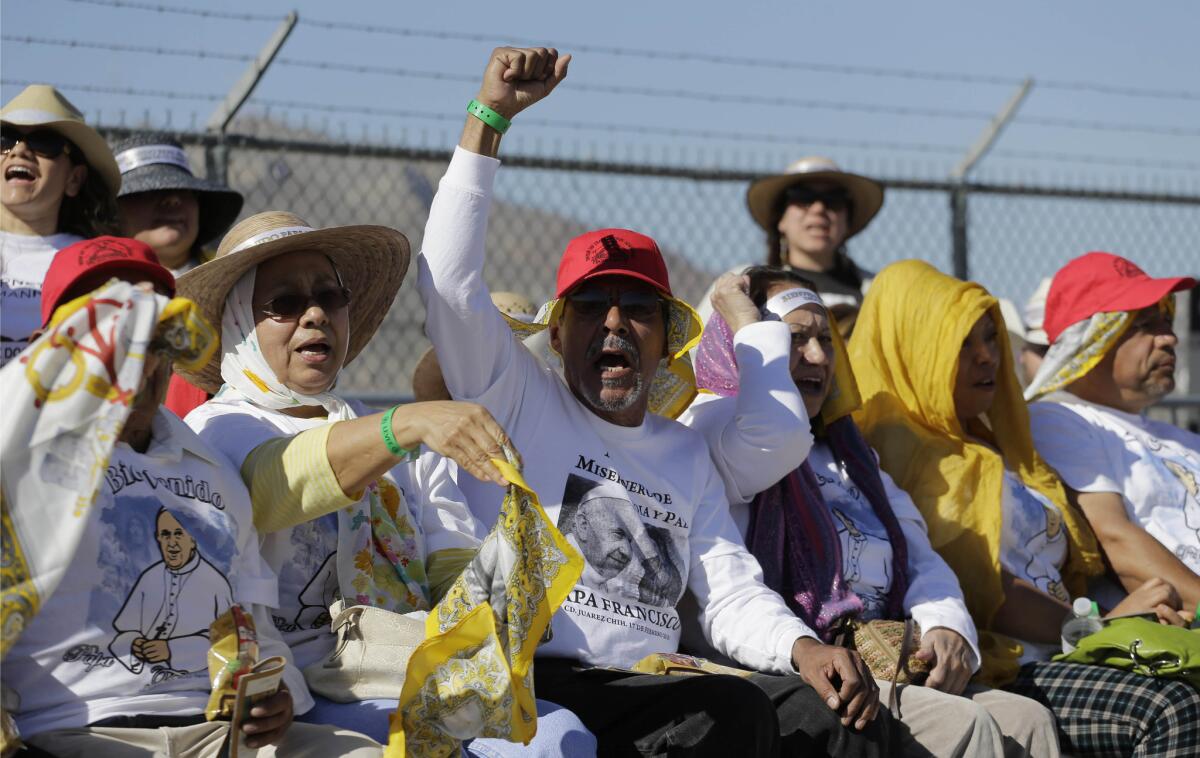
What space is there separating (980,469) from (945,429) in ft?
0.59

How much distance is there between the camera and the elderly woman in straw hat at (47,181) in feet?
14.1

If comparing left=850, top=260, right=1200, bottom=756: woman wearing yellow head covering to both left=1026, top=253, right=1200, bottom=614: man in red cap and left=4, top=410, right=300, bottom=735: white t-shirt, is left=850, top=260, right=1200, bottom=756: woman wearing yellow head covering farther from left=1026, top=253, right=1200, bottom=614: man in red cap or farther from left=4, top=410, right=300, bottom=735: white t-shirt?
left=4, top=410, right=300, bottom=735: white t-shirt

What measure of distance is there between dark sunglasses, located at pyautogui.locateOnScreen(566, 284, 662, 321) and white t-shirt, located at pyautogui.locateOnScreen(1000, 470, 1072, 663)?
1.57 m

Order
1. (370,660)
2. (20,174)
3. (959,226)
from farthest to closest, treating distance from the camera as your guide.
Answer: (959,226) → (20,174) → (370,660)

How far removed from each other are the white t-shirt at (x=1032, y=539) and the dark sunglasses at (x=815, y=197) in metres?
1.69

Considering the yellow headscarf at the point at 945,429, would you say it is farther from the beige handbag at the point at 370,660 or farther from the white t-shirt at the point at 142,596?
the white t-shirt at the point at 142,596

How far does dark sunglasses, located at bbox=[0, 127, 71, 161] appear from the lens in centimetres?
438

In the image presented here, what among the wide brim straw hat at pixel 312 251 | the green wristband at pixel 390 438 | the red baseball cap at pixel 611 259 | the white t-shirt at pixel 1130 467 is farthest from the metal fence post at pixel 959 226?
the green wristband at pixel 390 438

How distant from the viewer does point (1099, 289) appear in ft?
18.0

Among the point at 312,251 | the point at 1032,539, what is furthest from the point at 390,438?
the point at 1032,539

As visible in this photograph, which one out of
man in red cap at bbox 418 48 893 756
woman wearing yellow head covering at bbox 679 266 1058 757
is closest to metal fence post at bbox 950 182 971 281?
woman wearing yellow head covering at bbox 679 266 1058 757

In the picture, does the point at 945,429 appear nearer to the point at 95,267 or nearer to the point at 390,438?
the point at 390,438

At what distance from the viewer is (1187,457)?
534 cm

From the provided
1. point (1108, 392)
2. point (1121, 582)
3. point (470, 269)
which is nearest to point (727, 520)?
point (470, 269)
